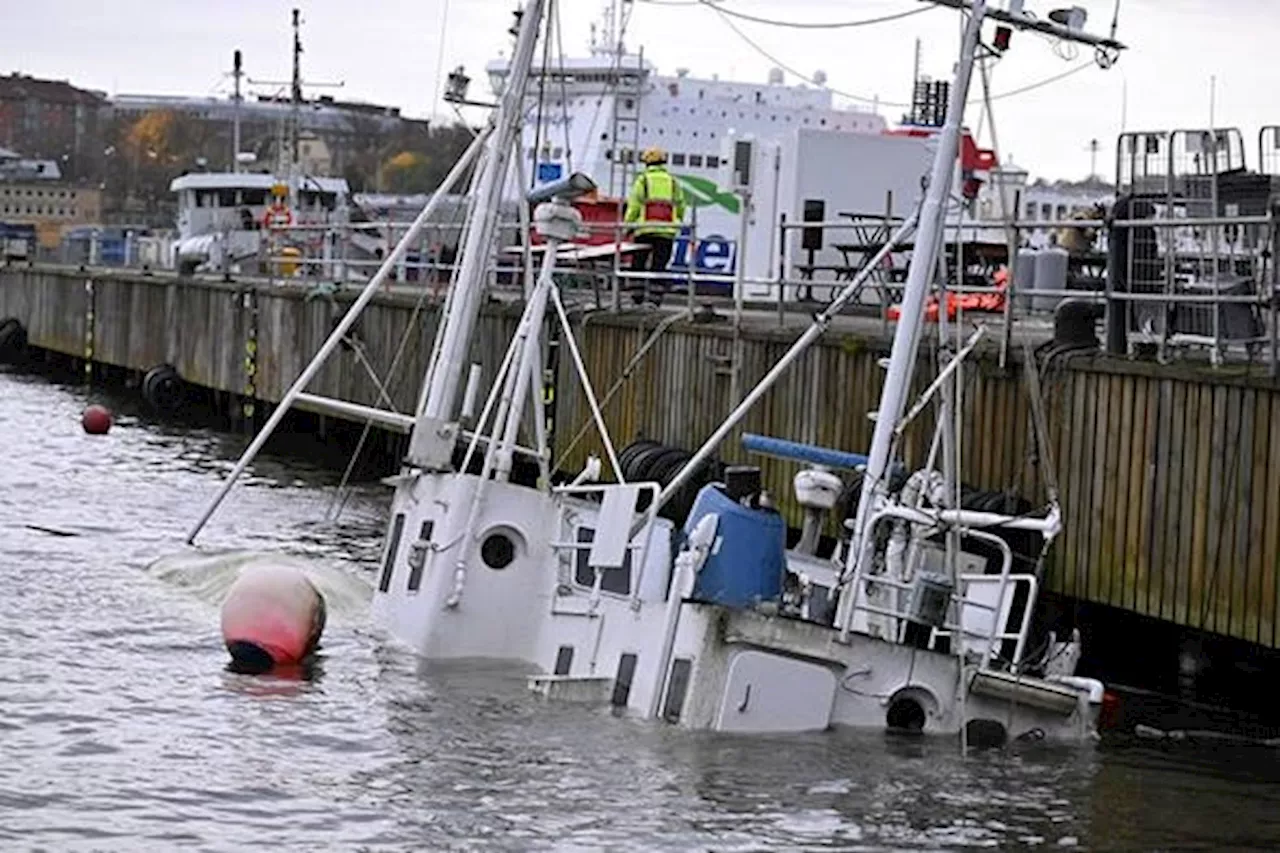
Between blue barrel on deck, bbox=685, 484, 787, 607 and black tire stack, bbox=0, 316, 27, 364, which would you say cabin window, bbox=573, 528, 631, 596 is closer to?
blue barrel on deck, bbox=685, 484, 787, 607

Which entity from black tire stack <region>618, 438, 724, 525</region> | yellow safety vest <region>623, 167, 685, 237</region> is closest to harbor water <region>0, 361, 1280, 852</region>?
black tire stack <region>618, 438, 724, 525</region>

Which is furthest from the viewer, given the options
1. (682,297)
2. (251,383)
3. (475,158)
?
(251,383)

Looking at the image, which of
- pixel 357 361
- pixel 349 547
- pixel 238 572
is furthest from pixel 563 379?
pixel 357 361

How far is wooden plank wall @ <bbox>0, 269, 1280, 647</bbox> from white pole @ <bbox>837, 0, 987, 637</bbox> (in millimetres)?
2345

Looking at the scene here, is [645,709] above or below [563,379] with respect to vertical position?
below

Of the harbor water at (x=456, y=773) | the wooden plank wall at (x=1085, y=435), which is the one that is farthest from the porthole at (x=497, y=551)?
the wooden plank wall at (x=1085, y=435)

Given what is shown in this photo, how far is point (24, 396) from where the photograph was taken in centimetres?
6097

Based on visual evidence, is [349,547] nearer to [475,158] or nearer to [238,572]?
[238,572]

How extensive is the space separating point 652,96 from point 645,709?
163 ft

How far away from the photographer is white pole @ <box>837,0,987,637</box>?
19.3 m

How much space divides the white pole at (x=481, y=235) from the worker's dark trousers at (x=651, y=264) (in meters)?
9.64

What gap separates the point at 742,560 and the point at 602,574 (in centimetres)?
219

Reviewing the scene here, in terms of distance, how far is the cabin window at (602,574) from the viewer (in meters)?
20.9

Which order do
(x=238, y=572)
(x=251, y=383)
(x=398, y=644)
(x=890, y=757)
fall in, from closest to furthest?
(x=890, y=757) → (x=398, y=644) → (x=238, y=572) → (x=251, y=383)
